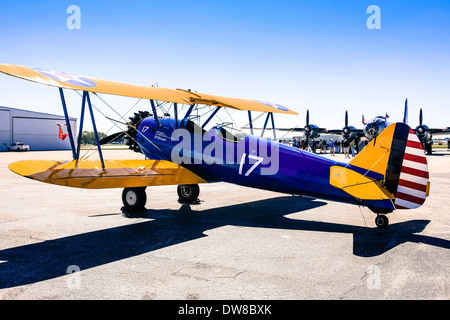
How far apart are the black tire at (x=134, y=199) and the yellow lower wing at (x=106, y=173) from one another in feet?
1.97

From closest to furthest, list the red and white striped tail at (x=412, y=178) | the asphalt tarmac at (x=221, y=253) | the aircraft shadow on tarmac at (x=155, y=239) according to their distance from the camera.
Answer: the asphalt tarmac at (x=221, y=253), the aircraft shadow on tarmac at (x=155, y=239), the red and white striped tail at (x=412, y=178)

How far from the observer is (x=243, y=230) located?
6.71m

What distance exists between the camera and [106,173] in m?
7.48

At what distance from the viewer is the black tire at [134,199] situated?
27.2ft

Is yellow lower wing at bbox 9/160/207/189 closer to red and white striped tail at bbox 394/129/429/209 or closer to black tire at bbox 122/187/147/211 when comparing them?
black tire at bbox 122/187/147/211

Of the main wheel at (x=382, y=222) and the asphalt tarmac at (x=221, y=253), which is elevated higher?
the main wheel at (x=382, y=222)

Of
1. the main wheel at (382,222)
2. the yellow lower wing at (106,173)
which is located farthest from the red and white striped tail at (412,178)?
the yellow lower wing at (106,173)

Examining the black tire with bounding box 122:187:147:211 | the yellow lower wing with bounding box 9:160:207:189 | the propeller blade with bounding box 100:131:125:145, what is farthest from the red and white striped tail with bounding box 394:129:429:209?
the propeller blade with bounding box 100:131:125:145

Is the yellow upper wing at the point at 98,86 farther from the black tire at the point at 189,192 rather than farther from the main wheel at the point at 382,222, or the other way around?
the main wheel at the point at 382,222

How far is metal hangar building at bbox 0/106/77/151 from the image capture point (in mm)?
58625

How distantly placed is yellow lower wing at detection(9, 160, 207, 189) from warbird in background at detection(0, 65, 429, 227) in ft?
0.06

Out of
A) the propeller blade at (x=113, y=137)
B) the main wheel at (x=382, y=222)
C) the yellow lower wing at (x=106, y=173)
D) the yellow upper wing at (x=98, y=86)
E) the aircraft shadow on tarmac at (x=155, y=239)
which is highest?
the yellow upper wing at (x=98, y=86)

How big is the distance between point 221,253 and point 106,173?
3.51 metres
